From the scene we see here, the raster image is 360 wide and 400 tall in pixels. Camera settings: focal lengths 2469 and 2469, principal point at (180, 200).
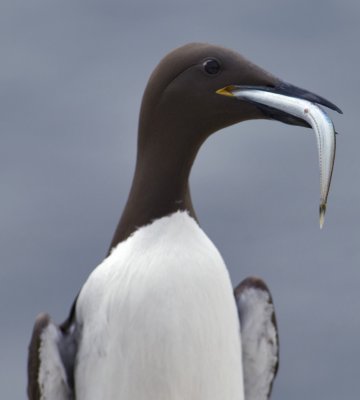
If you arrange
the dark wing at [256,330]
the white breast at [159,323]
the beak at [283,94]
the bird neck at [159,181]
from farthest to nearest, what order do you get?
the dark wing at [256,330] < the bird neck at [159,181] < the white breast at [159,323] < the beak at [283,94]

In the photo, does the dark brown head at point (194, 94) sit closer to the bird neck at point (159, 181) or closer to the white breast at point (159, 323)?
the bird neck at point (159, 181)

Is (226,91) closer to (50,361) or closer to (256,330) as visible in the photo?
(256,330)

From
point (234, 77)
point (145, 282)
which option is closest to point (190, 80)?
point (234, 77)

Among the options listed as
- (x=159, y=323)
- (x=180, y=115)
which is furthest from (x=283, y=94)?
(x=159, y=323)

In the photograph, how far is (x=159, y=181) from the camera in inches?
570

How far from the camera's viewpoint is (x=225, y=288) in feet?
47.6

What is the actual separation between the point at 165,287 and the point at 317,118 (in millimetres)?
1327

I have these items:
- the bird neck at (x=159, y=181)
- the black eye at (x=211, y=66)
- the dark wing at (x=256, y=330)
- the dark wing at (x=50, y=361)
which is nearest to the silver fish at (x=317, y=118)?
the black eye at (x=211, y=66)

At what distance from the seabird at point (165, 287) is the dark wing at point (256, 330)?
1.11 feet

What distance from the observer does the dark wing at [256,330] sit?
1505cm

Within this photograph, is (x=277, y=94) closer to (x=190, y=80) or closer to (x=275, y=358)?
(x=190, y=80)

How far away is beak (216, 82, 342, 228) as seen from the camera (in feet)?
45.3

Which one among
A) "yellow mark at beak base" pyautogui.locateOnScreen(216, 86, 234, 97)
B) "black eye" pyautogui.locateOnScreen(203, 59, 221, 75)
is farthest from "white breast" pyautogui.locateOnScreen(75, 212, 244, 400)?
"black eye" pyautogui.locateOnScreen(203, 59, 221, 75)

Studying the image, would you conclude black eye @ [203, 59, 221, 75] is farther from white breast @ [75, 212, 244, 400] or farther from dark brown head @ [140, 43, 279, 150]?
white breast @ [75, 212, 244, 400]
